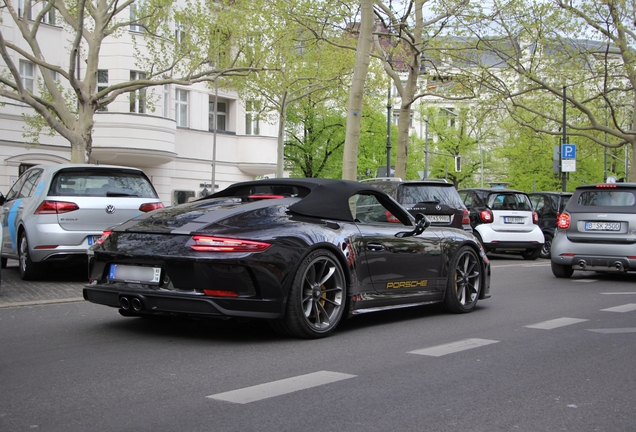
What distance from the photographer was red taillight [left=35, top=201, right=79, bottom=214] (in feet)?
37.7

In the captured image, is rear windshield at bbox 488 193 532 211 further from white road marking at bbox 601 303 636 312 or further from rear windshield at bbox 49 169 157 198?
rear windshield at bbox 49 169 157 198

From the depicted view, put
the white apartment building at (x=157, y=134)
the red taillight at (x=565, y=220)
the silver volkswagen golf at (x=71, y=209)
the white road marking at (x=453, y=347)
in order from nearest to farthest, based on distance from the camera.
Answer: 1. the white road marking at (x=453, y=347)
2. the silver volkswagen golf at (x=71, y=209)
3. the red taillight at (x=565, y=220)
4. the white apartment building at (x=157, y=134)

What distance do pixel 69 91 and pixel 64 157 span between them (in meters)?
4.08

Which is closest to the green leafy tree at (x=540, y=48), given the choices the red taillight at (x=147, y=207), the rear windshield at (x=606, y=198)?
the rear windshield at (x=606, y=198)

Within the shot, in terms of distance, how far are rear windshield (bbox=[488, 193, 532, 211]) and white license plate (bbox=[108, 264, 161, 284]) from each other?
15.2m

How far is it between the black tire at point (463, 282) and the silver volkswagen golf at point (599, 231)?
17.5 feet

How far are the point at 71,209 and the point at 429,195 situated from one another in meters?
8.42

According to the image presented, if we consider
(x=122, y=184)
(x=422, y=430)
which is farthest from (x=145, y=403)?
(x=122, y=184)

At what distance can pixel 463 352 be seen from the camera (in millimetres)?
6590

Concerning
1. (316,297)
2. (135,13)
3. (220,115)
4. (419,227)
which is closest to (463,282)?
(419,227)

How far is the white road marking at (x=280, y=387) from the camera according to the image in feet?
15.9

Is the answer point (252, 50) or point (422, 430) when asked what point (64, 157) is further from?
point (422, 430)

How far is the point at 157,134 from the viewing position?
37.2 meters

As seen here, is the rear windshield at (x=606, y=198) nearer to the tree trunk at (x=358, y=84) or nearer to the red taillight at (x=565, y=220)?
the red taillight at (x=565, y=220)
